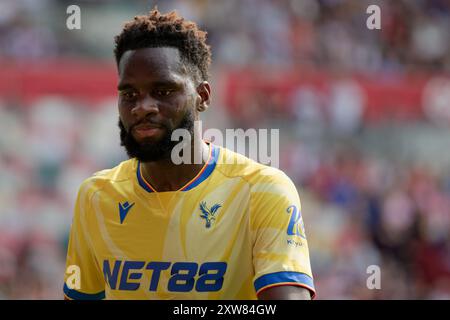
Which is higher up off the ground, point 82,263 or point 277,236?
point 277,236

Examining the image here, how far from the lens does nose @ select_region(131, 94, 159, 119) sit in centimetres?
381

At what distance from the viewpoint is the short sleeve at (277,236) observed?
3.62 meters

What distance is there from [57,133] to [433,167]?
6194mm

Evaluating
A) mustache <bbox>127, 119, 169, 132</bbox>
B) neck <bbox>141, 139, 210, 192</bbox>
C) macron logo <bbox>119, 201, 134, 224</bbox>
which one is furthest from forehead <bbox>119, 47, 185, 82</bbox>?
macron logo <bbox>119, 201, 134, 224</bbox>

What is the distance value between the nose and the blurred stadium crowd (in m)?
6.53

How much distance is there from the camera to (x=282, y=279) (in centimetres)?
360

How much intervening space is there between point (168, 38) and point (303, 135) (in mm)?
9416

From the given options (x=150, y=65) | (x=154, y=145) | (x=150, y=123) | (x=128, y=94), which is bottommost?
(x=154, y=145)

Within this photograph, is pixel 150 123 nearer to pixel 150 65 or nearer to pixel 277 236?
pixel 150 65

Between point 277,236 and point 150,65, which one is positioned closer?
point 277,236

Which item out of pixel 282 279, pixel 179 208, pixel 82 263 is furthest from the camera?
pixel 82 263

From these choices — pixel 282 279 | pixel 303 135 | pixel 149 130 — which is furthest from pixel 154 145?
pixel 303 135

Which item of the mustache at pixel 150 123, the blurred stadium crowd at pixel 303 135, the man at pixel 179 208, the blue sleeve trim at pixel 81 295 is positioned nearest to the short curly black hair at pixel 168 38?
the man at pixel 179 208
